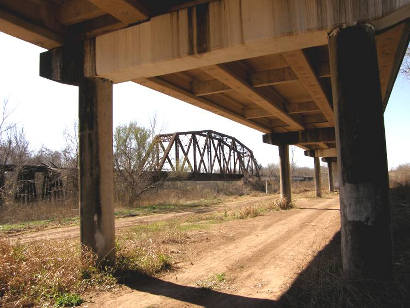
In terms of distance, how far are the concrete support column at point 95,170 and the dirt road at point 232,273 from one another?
112 centimetres

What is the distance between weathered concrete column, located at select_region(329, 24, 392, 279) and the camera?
4.22 m

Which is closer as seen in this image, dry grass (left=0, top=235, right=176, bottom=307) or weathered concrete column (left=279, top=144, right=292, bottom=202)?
dry grass (left=0, top=235, right=176, bottom=307)

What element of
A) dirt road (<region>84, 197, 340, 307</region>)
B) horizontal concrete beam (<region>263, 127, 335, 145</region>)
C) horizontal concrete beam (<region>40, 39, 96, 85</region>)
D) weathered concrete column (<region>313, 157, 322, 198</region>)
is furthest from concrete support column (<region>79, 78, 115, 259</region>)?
weathered concrete column (<region>313, 157, 322, 198</region>)

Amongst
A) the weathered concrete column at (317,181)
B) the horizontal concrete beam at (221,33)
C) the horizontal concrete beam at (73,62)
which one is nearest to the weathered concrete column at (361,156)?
the horizontal concrete beam at (221,33)

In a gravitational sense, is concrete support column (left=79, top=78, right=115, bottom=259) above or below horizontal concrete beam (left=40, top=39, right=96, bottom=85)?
below

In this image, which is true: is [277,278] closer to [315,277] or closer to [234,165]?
[315,277]

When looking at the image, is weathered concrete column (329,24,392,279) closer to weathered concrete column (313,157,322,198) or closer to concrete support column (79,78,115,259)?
concrete support column (79,78,115,259)

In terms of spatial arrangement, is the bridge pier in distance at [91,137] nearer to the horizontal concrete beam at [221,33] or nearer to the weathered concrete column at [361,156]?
the horizontal concrete beam at [221,33]

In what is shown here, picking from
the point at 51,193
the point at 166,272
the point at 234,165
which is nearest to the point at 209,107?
the point at 166,272

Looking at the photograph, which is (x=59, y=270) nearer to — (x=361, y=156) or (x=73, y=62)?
(x=73, y=62)

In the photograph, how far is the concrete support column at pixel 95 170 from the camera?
6.21 m

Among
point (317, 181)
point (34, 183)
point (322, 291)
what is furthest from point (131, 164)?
point (322, 291)

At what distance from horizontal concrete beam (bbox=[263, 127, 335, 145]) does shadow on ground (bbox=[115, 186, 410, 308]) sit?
1177cm

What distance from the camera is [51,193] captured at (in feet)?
68.9
